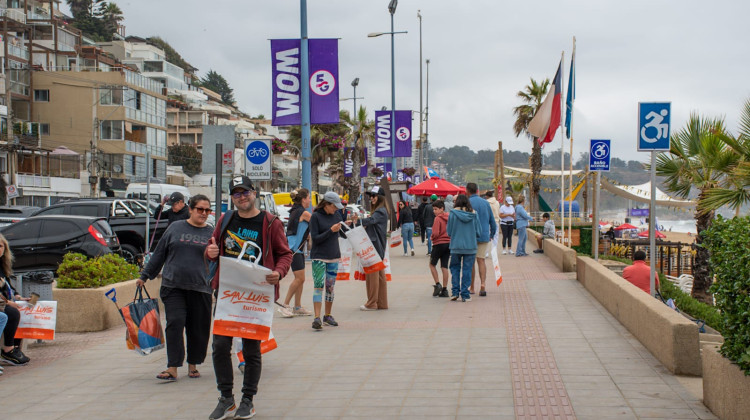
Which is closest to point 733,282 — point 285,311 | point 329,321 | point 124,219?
point 329,321

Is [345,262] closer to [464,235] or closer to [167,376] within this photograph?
[464,235]

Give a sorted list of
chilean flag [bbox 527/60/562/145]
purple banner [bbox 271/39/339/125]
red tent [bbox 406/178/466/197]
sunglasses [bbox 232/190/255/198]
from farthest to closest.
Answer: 1. red tent [bbox 406/178/466/197]
2. chilean flag [bbox 527/60/562/145]
3. purple banner [bbox 271/39/339/125]
4. sunglasses [bbox 232/190/255/198]

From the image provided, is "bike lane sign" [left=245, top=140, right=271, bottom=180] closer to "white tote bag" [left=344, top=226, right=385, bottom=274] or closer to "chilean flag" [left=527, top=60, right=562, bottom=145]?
"white tote bag" [left=344, top=226, right=385, bottom=274]

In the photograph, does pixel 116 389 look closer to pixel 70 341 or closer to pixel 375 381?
pixel 375 381

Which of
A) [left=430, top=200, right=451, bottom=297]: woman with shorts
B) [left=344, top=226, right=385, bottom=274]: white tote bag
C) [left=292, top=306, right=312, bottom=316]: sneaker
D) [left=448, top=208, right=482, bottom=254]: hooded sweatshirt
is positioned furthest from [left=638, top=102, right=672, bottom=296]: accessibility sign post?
[left=292, top=306, right=312, bottom=316]: sneaker

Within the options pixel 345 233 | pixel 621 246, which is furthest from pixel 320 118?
pixel 621 246

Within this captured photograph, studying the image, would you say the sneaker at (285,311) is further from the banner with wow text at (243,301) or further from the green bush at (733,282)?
the green bush at (733,282)

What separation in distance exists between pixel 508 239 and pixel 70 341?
16795mm

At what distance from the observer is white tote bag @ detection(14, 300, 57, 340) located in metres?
8.59

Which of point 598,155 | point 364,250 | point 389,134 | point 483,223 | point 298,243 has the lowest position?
point 364,250

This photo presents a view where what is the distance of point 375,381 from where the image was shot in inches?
285

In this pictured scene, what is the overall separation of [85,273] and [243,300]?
5387mm

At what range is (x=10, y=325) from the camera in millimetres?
8289

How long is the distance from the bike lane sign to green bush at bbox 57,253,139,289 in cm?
446
